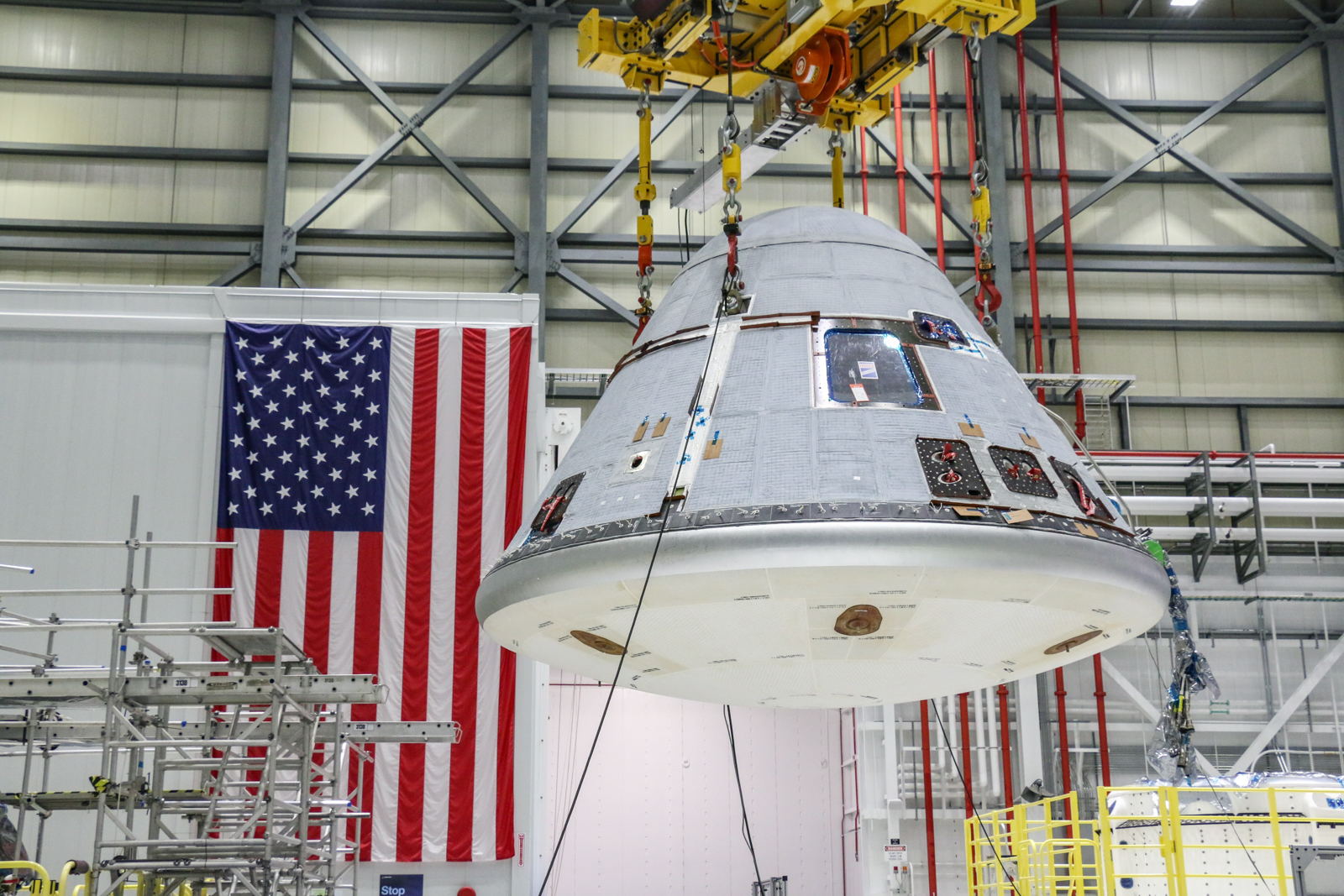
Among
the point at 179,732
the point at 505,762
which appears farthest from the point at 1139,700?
the point at 179,732

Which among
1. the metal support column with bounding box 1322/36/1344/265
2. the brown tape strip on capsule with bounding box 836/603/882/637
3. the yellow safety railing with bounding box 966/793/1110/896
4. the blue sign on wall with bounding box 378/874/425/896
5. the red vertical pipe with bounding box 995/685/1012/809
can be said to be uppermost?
the metal support column with bounding box 1322/36/1344/265

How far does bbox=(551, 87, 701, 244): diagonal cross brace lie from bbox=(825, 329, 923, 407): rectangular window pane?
18.3m

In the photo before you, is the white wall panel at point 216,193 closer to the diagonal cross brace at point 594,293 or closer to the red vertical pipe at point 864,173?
the diagonal cross brace at point 594,293

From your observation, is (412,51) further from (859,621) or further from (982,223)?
(859,621)

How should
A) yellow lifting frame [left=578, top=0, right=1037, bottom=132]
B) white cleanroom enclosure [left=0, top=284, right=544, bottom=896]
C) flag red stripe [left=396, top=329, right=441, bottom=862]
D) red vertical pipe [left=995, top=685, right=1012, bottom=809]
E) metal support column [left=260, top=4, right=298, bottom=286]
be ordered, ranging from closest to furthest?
yellow lifting frame [left=578, top=0, right=1037, bottom=132] → flag red stripe [left=396, top=329, right=441, bottom=862] → white cleanroom enclosure [left=0, top=284, right=544, bottom=896] → red vertical pipe [left=995, top=685, right=1012, bottom=809] → metal support column [left=260, top=4, right=298, bottom=286]

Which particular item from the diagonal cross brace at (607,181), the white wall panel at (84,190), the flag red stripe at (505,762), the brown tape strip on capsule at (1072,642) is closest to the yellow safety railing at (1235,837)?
the brown tape strip on capsule at (1072,642)

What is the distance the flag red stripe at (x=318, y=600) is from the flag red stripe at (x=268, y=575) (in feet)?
1.43

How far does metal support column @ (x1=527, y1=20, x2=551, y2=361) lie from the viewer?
2423 centimetres

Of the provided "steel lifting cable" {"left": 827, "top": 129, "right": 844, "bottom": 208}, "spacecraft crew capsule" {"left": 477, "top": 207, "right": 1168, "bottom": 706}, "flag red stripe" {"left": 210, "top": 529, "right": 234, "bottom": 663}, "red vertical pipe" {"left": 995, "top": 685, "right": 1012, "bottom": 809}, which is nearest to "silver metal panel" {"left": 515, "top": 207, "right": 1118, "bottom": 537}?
"spacecraft crew capsule" {"left": 477, "top": 207, "right": 1168, "bottom": 706}

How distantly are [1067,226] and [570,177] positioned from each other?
34.6 ft

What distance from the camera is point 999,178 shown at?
81.5 feet

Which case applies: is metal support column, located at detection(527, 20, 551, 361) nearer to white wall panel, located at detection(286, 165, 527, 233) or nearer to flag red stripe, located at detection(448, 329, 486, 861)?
white wall panel, located at detection(286, 165, 527, 233)

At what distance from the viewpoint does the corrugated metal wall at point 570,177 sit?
24.5 m

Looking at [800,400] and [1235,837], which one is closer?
[800,400]
